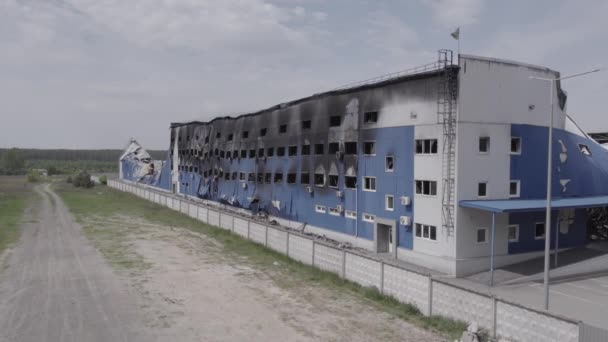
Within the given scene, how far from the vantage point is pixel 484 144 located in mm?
26875

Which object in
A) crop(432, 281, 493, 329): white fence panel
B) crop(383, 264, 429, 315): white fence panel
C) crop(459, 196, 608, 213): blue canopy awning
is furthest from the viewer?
crop(459, 196, 608, 213): blue canopy awning

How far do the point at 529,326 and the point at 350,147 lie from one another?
22882mm

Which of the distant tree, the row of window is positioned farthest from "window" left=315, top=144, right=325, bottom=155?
the distant tree

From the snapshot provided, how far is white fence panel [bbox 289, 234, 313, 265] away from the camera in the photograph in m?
23.7

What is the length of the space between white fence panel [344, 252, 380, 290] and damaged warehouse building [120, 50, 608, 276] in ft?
26.9

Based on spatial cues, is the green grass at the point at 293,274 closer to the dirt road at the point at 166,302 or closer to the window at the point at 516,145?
the dirt road at the point at 166,302

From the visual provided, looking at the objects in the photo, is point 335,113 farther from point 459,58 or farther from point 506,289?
point 506,289

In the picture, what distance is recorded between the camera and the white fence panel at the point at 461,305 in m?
13.6

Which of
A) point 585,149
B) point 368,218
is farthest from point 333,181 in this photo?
point 585,149

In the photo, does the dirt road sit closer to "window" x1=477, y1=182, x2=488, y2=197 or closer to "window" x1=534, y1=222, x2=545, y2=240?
"window" x1=477, y1=182, x2=488, y2=197

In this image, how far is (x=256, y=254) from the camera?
2766cm

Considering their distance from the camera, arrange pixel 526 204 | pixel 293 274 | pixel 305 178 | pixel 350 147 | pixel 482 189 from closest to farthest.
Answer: pixel 293 274
pixel 526 204
pixel 482 189
pixel 350 147
pixel 305 178

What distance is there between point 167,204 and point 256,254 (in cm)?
3157

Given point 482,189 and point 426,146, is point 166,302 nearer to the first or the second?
point 426,146
